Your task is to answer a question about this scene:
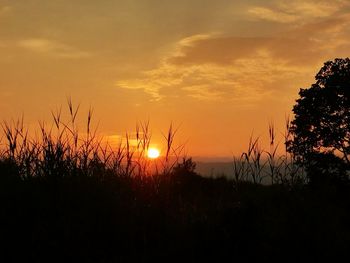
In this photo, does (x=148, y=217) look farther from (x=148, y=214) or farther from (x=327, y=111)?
(x=327, y=111)

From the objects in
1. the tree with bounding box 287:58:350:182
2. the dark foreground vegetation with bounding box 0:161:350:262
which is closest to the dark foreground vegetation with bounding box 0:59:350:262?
the dark foreground vegetation with bounding box 0:161:350:262

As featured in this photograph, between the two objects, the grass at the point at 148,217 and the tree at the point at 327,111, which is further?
the tree at the point at 327,111

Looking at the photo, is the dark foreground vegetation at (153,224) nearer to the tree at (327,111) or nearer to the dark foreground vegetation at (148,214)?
the dark foreground vegetation at (148,214)

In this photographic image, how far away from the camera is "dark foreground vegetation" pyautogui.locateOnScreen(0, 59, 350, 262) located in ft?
16.9

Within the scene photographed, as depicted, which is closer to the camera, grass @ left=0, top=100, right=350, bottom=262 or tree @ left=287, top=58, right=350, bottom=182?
grass @ left=0, top=100, right=350, bottom=262

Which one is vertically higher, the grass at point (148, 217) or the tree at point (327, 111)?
the tree at point (327, 111)

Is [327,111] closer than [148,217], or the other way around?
[148,217]

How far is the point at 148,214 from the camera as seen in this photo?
20.3 ft

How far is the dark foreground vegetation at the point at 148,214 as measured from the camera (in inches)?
203

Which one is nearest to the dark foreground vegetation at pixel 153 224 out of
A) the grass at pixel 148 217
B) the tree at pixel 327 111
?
the grass at pixel 148 217

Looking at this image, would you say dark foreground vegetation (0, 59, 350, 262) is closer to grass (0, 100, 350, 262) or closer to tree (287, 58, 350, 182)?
grass (0, 100, 350, 262)

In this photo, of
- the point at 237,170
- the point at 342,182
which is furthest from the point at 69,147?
the point at 342,182

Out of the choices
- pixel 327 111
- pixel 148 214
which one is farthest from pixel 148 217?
pixel 327 111

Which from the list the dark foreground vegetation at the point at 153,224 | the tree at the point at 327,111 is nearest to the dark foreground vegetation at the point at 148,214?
the dark foreground vegetation at the point at 153,224
